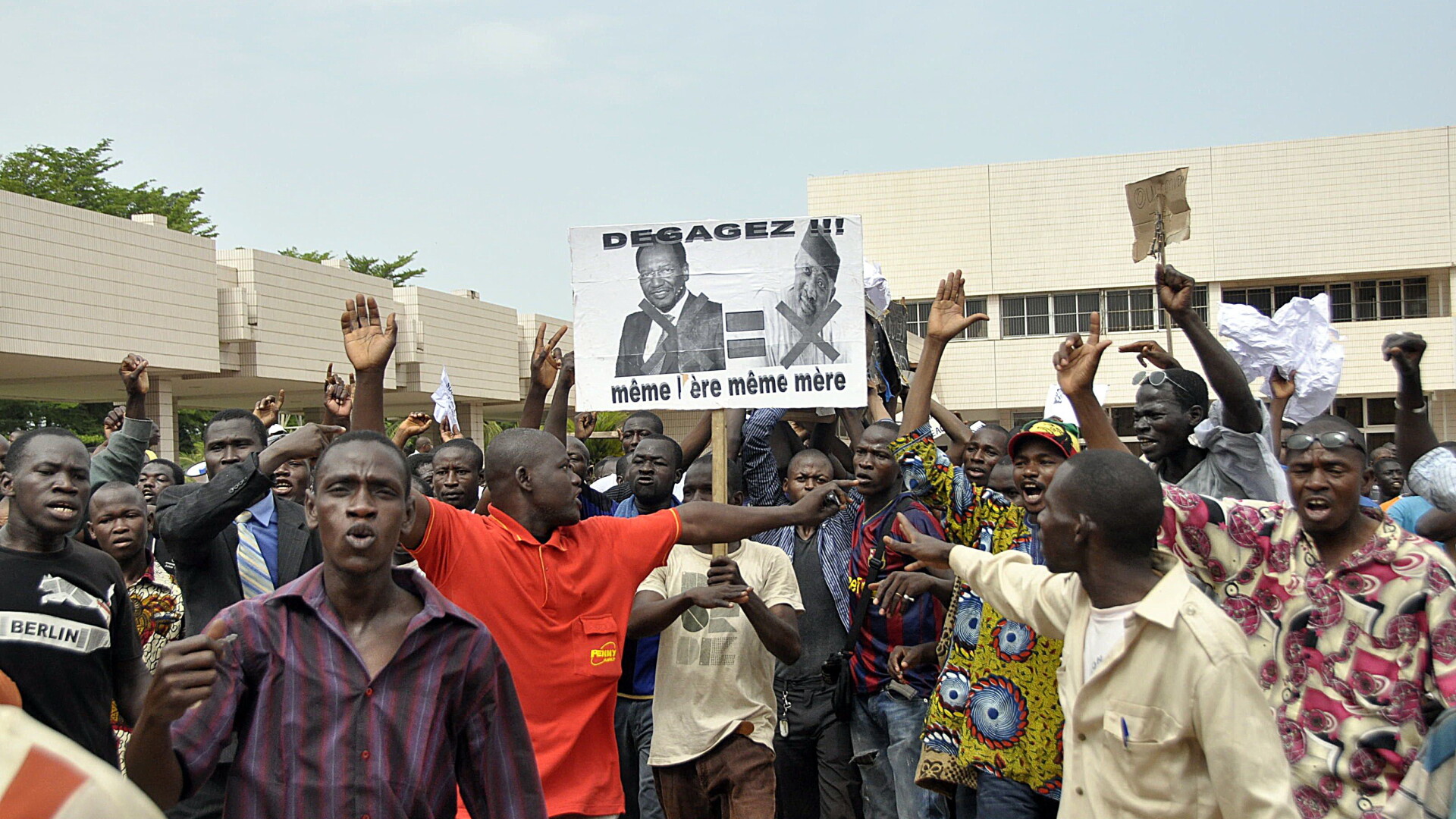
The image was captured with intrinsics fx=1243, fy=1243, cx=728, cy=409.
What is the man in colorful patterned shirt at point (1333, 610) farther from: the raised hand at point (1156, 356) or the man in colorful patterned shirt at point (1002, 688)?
the raised hand at point (1156, 356)

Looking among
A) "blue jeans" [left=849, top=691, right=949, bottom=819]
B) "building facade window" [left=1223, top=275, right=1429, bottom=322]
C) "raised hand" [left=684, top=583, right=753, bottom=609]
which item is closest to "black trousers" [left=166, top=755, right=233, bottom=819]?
"raised hand" [left=684, top=583, right=753, bottom=609]

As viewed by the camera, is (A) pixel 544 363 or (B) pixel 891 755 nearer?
(B) pixel 891 755

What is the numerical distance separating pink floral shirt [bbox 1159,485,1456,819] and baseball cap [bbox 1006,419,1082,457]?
2.50 feet

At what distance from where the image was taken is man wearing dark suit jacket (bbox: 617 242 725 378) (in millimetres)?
6113

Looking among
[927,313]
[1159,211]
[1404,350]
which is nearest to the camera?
[1404,350]

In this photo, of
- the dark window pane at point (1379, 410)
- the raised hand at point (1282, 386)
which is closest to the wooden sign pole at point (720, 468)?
the raised hand at point (1282, 386)

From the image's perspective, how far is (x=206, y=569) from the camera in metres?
4.99

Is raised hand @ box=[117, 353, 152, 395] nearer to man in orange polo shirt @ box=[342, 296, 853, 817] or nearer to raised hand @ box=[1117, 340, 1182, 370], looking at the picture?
man in orange polo shirt @ box=[342, 296, 853, 817]

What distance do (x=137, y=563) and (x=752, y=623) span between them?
275 cm

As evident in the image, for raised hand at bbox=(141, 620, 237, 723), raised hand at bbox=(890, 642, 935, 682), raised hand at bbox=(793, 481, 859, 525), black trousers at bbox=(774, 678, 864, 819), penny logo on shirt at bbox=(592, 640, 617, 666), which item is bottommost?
black trousers at bbox=(774, 678, 864, 819)

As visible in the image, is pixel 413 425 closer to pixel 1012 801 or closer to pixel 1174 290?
pixel 1012 801

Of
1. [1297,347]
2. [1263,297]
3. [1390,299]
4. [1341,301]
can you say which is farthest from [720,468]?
[1390,299]

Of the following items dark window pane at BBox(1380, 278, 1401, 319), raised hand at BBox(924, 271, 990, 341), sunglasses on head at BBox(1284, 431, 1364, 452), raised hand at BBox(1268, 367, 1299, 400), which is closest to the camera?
sunglasses on head at BBox(1284, 431, 1364, 452)

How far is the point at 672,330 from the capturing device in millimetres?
6137
